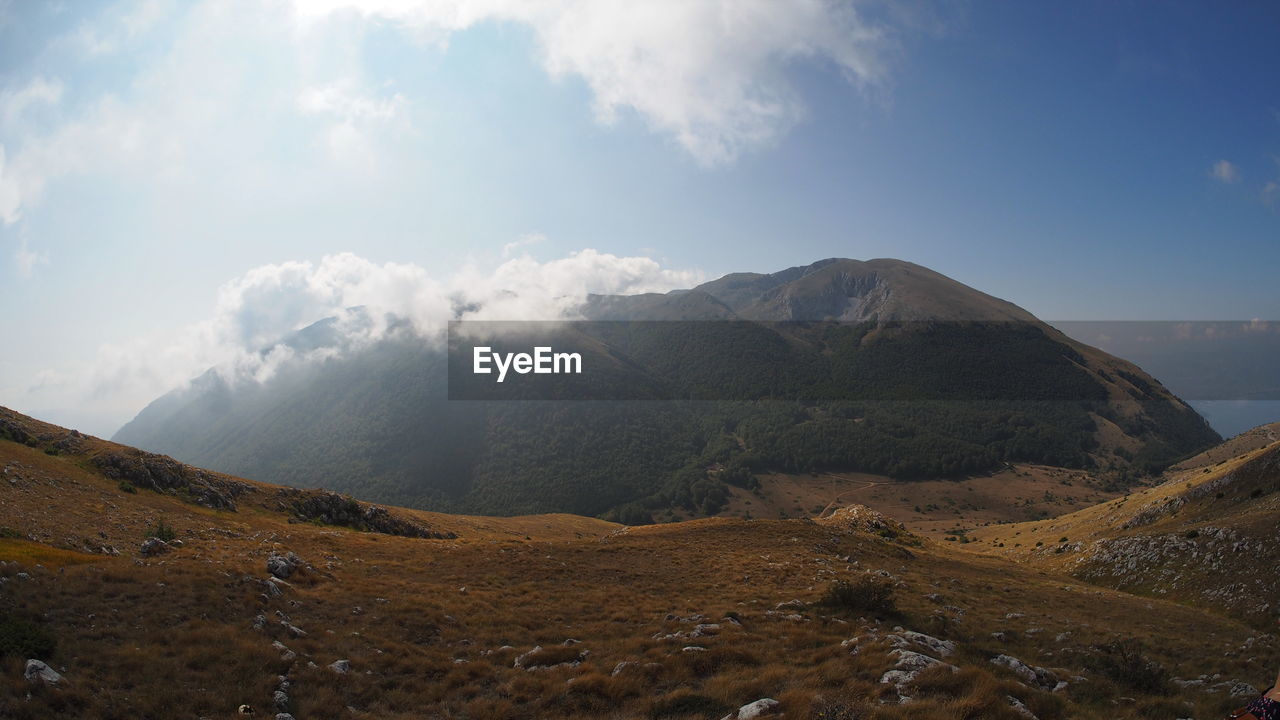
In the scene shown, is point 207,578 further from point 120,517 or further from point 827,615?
point 827,615

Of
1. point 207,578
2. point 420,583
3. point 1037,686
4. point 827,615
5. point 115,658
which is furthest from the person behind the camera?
point 420,583

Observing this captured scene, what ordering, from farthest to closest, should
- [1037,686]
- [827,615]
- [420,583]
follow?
[420,583]
[827,615]
[1037,686]

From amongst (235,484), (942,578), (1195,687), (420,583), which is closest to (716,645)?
(1195,687)

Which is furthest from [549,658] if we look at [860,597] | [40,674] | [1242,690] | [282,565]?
[1242,690]

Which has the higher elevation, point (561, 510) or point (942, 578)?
point (942, 578)

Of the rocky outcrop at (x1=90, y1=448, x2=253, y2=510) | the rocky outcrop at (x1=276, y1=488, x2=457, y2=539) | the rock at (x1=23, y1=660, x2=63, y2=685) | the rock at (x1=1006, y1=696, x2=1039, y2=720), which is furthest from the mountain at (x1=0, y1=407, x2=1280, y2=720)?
the rocky outcrop at (x1=276, y1=488, x2=457, y2=539)
